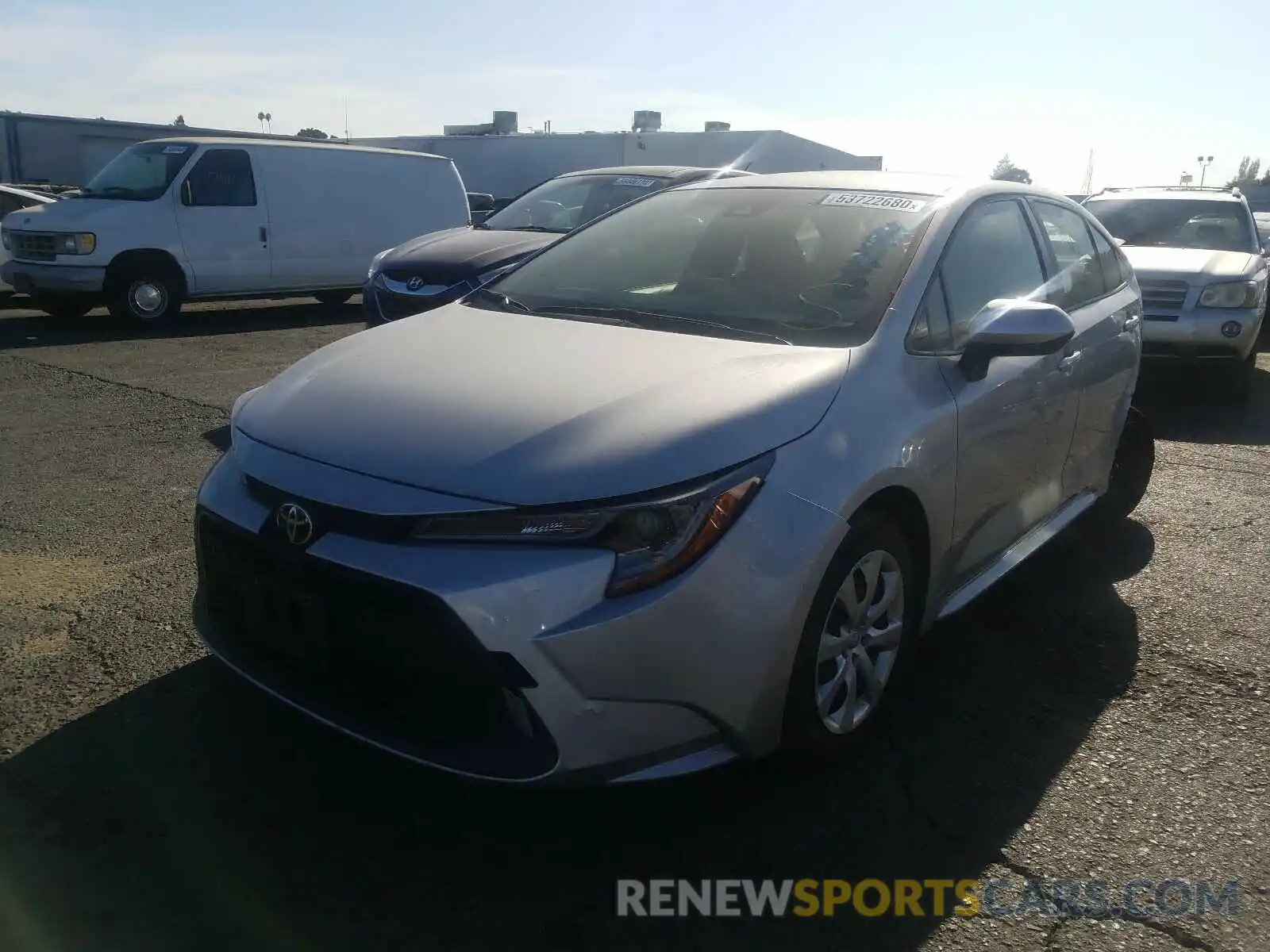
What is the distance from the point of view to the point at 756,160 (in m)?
31.3

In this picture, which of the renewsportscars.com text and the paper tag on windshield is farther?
the paper tag on windshield

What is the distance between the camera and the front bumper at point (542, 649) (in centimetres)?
226

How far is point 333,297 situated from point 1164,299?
977cm

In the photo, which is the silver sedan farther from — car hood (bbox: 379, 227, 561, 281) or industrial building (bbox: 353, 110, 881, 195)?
industrial building (bbox: 353, 110, 881, 195)

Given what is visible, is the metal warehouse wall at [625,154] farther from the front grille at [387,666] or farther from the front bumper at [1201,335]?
the front grille at [387,666]

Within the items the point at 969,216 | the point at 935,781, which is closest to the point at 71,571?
the point at 935,781

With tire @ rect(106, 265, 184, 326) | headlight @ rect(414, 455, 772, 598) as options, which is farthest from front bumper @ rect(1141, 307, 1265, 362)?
tire @ rect(106, 265, 184, 326)

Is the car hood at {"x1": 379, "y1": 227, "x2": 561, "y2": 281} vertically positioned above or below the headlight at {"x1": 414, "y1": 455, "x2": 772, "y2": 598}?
above

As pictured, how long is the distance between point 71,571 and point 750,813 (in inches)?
113

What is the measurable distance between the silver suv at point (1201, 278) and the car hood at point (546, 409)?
562 cm

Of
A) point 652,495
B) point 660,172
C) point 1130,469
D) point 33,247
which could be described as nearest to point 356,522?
point 652,495

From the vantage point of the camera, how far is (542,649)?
225 centimetres

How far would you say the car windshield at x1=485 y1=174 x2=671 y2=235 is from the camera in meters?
9.16

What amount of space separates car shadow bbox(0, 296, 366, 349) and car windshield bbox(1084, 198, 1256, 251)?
7729 millimetres
